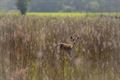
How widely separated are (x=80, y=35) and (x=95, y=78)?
3.29ft

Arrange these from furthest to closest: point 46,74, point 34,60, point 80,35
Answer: point 80,35
point 34,60
point 46,74

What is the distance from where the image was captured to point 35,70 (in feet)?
13.6

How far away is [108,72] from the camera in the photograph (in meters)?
4.24

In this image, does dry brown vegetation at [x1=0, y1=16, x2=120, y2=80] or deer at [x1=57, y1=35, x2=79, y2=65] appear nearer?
deer at [x1=57, y1=35, x2=79, y2=65]

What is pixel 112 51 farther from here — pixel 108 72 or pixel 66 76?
pixel 66 76

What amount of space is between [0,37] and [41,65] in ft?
3.02

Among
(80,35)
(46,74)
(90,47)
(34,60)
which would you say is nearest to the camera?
(46,74)

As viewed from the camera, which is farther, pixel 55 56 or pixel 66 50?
pixel 55 56

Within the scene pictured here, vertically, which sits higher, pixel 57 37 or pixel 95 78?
pixel 57 37

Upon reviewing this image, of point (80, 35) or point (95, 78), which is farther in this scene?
point (80, 35)

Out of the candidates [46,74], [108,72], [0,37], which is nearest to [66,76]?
[46,74]

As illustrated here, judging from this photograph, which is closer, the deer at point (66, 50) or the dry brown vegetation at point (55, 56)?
the deer at point (66, 50)

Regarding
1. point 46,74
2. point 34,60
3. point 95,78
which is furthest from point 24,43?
point 95,78

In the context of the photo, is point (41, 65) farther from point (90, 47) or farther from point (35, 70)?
point (90, 47)
